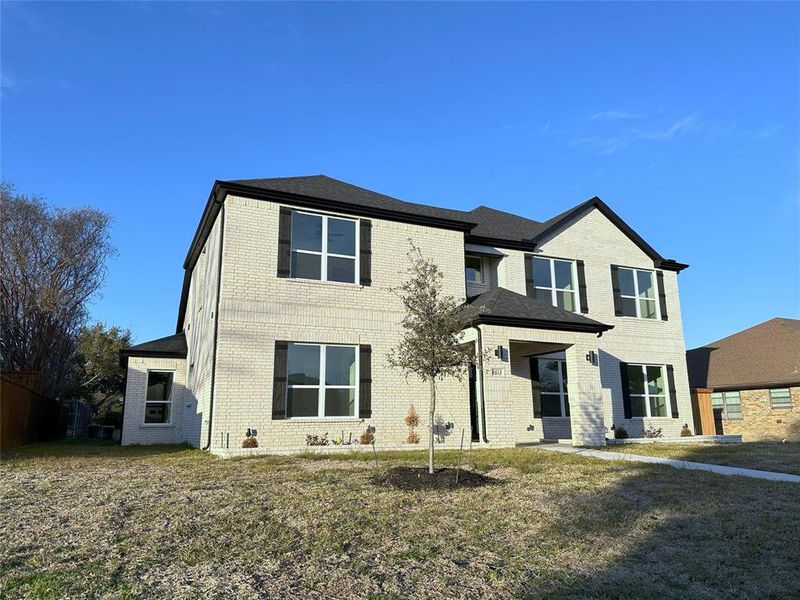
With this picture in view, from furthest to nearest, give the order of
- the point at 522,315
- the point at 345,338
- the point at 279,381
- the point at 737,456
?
the point at 522,315 → the point at 345,338 → the point at 279,381 → the point at 737,456

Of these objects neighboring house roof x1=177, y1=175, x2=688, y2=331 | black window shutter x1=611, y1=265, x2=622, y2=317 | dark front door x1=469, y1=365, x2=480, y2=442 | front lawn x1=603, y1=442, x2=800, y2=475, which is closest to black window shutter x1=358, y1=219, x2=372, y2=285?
neighboring house roof x1=177, y1=175, x2=688, y2=331

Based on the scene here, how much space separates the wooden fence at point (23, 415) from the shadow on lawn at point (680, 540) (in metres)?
14.1

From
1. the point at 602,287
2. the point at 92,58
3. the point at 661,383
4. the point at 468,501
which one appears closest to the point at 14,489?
the point at 468,501

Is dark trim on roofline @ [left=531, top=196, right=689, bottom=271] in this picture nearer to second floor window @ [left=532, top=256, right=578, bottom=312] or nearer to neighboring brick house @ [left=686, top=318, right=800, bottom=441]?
second floor window @ [left=532, top=256, right=578, bottom=312]

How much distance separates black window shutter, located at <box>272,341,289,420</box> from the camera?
1241cm

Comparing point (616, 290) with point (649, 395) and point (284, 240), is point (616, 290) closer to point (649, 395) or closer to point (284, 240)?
point (649, 395)

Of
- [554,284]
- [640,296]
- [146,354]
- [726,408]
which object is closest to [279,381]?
[146,354]

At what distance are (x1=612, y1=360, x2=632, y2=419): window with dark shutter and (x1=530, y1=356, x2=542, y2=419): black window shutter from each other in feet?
11.6

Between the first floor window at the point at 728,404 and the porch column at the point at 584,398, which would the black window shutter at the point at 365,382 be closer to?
the porch column at the point at 584,398

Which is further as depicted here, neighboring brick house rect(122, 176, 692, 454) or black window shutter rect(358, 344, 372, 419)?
black window shutter rect(358, 344, 372, 419)

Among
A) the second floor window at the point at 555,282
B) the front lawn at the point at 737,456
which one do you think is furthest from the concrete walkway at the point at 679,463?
the second floor window at the point at 555,282

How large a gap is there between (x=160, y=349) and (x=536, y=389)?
12632 mm

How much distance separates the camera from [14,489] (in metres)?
7.04

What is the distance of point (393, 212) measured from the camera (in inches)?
577
